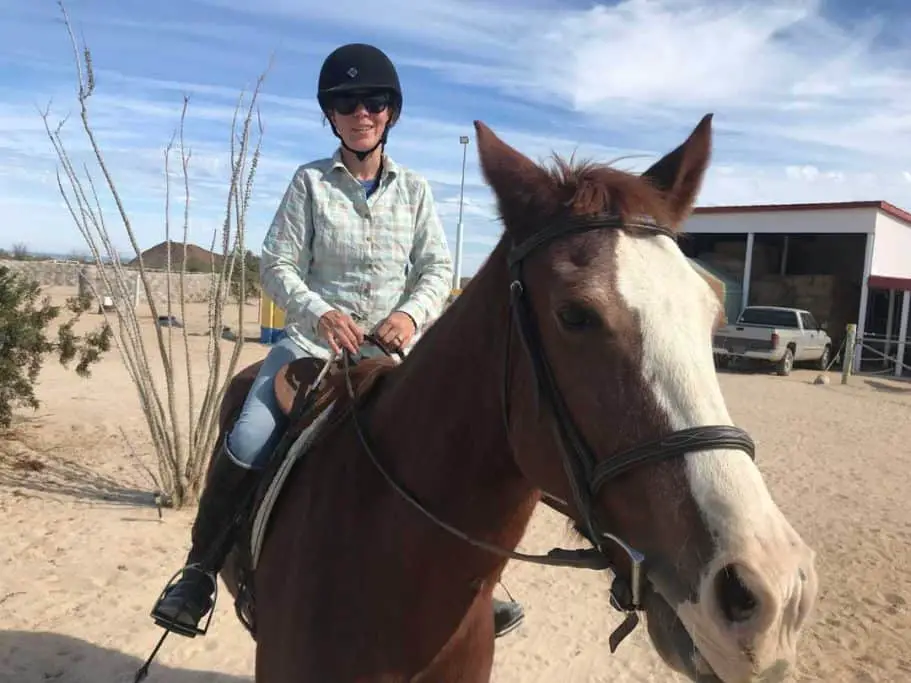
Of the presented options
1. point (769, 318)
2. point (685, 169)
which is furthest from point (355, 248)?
point (769, 318)

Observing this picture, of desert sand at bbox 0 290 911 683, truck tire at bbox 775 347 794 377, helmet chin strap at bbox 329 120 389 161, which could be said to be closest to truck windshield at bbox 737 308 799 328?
truck tire at bbox 775 347 794 377

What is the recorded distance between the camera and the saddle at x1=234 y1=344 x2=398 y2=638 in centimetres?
257

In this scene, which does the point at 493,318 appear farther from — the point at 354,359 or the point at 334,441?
the point at 354,359

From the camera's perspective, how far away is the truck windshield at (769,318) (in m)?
21.9

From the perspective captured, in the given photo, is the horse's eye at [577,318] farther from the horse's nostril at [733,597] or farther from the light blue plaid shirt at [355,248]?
the light blue plaid shirt at [355,248]

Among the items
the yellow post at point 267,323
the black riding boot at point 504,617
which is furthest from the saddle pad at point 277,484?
the yellow post at point 267,323

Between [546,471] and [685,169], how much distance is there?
2.98ft

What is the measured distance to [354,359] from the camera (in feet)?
9.55

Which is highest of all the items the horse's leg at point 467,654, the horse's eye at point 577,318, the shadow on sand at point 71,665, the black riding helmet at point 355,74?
the black riding helmet at point 355,74

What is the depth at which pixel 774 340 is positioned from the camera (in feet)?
67.0

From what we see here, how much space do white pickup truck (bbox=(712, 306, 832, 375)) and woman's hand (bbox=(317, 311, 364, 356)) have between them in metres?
18.7

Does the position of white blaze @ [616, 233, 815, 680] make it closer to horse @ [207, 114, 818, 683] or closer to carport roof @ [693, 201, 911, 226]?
horse @ [207, 114, 818, 683]

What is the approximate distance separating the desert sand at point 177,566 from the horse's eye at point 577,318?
3748mm

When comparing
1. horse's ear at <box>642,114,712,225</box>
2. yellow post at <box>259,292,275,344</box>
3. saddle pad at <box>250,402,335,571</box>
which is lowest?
yellow post at <box>259,292,275,344</box>
